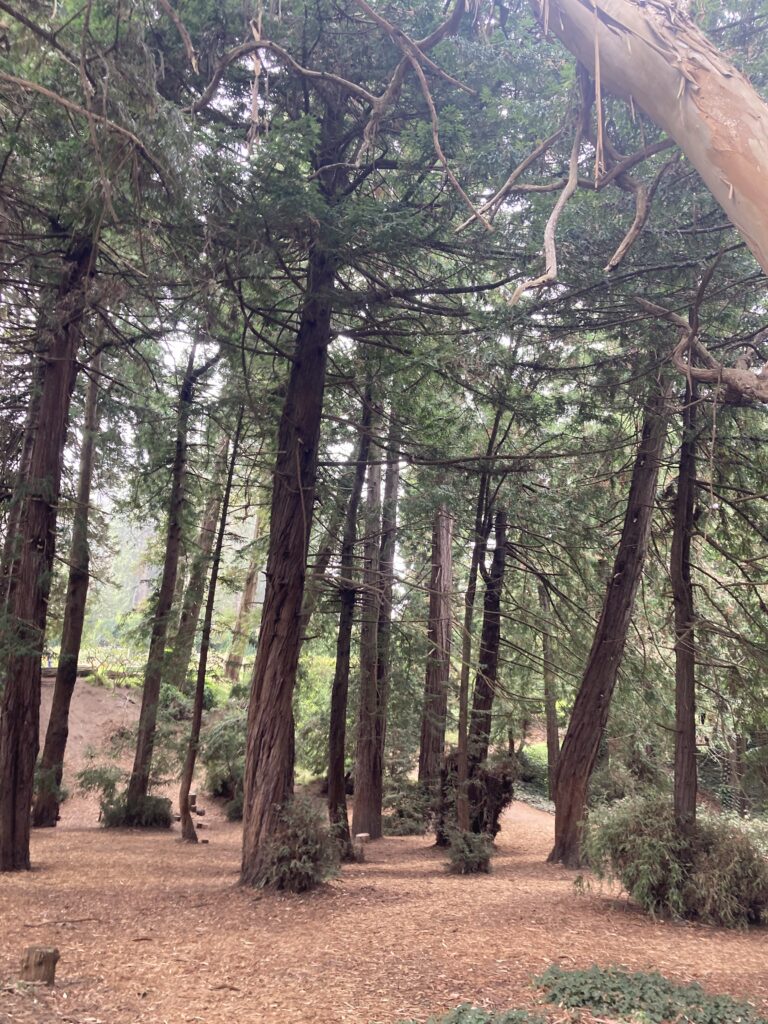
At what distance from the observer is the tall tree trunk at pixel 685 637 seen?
8383 mm

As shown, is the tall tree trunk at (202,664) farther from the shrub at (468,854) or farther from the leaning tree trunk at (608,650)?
the leaning tree trunk at (608,650)

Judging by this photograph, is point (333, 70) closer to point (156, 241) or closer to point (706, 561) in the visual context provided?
point (156, 241)

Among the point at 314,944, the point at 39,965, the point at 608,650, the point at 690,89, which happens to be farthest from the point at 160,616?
the point at 690,89

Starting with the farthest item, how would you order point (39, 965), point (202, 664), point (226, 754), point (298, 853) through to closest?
point (226, 754) < point (202, 664) < point (298, 853) < point (39, 965)

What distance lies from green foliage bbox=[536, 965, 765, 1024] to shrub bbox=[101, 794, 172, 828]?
37.9ft

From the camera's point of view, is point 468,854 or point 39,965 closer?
point 39,965

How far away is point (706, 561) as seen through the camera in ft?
42.5

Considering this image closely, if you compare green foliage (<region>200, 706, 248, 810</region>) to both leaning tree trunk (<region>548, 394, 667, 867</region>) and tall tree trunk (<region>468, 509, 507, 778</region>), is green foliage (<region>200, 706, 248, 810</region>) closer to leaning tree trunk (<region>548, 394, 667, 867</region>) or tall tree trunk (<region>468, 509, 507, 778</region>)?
tall tree trunk (<region>468, 509, 507, 778</region>)

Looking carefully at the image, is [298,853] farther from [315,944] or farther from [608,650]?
[608,650]

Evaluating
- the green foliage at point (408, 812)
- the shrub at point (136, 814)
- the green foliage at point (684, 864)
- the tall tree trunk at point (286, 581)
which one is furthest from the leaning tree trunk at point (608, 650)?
the shrub at point (136, 814)

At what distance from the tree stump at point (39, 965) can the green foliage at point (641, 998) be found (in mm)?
3176

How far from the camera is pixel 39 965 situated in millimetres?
4941

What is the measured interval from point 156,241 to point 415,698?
851 cm

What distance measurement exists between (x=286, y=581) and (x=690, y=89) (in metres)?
6.86
